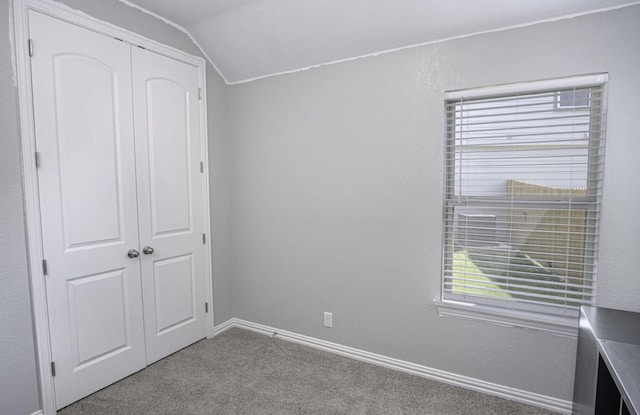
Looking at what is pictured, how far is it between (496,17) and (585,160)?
0.97 m

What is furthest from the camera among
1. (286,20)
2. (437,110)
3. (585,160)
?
(286,20)

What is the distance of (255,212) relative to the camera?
9.81 ft

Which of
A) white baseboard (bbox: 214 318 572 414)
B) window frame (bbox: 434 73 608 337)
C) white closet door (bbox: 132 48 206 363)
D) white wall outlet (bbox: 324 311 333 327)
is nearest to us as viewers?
window frame (bbox: 434 73 608 337)

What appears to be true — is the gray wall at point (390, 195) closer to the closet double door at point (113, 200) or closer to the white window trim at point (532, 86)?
the white window trim at point (532, 86)

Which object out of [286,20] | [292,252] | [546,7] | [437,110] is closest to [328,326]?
[292,252]

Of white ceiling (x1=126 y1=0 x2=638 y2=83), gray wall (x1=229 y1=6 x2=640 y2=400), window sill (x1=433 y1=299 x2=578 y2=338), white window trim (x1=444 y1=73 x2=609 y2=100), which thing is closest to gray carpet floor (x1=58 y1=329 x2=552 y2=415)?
gray wall (x1=229 y1=6 x2=640 y2=400)

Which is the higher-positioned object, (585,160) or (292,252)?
(585,160)

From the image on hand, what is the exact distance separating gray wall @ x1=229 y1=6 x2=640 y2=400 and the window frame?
4 centimetres

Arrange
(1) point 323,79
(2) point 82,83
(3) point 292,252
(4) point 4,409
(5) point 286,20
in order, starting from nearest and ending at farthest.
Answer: (4) point 4,409 < (2) point 82,83 < (5) point 286,20 < (1) point 323,79 < (3) point 292,252

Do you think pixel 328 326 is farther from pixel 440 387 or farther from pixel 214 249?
pixel 214 249

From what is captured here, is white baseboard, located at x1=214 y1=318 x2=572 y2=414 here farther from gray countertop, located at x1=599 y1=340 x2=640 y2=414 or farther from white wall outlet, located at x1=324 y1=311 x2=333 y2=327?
gray countertop, located at x1=599 y1=340 x2=640 y2=414

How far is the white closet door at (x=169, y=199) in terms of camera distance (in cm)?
239

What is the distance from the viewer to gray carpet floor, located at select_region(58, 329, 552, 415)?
6.55 feet

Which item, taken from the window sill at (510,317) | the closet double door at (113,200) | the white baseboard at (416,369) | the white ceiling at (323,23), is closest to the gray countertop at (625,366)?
the window sill at (510,317)
